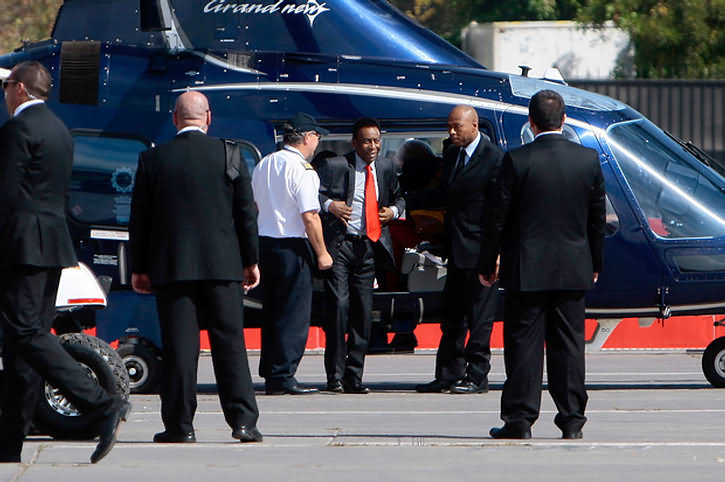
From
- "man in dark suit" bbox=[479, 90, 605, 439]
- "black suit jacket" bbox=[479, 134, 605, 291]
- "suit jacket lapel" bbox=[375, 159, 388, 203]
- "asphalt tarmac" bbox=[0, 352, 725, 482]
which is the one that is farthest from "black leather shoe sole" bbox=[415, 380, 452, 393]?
"black suit jacket" bbox=[479, 134, 605, 291]

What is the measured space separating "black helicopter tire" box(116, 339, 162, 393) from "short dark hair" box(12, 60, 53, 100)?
4.20 m

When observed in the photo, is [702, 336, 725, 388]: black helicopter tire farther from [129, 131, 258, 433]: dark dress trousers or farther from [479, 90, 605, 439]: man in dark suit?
[129, 131, 258, 433]: dark dress trousers

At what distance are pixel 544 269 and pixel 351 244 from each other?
3.36 m

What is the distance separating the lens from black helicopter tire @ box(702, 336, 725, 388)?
1154 centimetres

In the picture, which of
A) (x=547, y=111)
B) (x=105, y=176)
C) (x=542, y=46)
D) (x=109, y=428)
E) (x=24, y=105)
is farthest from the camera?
(x=542, y=46)

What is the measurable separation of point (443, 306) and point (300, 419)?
205 cm

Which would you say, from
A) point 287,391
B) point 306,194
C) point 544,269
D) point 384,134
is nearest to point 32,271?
point 544,269

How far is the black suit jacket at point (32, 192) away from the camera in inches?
278

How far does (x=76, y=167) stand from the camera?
1151 cm

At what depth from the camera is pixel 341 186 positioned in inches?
442

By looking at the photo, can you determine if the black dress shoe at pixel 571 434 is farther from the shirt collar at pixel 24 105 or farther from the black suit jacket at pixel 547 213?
the shirt collar at pixel 24 105

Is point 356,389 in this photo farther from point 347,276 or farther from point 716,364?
point 716,364

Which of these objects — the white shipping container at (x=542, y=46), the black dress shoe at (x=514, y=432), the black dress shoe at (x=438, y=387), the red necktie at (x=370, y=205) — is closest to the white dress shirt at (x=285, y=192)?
the red necktie at (x=370, y=205)

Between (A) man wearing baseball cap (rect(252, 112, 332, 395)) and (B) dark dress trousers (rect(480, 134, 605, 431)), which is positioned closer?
(B) dark dress trousers (rect(480, 134, 605, 431))
